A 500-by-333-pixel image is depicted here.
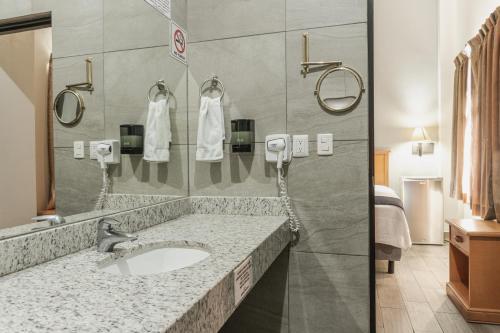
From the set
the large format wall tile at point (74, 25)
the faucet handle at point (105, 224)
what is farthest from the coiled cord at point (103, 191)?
the large format wall tile at point (74, 25)

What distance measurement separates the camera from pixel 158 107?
1735 mm

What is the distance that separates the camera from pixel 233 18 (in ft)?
6.12

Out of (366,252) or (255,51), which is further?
(255,51)

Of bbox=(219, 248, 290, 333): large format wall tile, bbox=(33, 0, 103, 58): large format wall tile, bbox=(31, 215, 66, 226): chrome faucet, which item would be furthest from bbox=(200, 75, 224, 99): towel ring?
bbox=(31, 215, 66, 226): chrome faucet

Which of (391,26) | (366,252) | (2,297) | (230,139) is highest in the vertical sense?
(391,26)

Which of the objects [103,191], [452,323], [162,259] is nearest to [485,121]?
[452,323]

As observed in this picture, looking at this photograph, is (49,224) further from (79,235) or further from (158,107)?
(158,107)

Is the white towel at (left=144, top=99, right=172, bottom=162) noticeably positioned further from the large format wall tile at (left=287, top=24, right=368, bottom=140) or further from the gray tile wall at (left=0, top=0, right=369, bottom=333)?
the large format wall tile at (left=287, top=24, right=368, bottom=140)

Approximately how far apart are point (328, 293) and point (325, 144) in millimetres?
722

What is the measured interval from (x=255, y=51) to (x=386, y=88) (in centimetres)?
380

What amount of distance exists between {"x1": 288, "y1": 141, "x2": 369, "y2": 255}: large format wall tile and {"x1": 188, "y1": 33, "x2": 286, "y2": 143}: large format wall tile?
0.88 ft

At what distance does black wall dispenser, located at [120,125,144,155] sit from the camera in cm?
147

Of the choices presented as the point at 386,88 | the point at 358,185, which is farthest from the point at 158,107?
the point at 386,88

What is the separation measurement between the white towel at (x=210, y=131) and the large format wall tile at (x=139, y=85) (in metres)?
0.13
